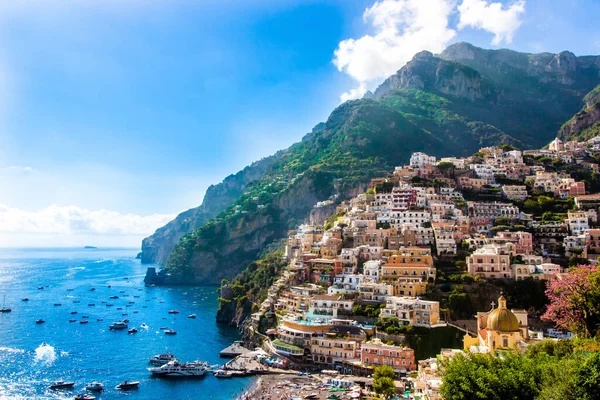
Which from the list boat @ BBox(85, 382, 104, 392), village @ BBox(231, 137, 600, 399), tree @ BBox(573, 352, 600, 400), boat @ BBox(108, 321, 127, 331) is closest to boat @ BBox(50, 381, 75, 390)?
boat @ BBox(85, 382, 104, 392)

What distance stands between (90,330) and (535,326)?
7642 centimetres

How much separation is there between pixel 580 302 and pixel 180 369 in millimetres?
47452

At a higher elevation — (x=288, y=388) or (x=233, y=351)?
(x=288, y=388)

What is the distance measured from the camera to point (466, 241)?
76312mm

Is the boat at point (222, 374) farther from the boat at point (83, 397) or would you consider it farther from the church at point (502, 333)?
the church at point (502, 333)

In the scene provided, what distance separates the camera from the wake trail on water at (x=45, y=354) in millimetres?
66938

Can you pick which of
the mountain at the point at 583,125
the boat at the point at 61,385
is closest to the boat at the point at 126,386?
the boat at the point at 61,385

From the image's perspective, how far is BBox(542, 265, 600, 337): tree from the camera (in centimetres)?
3547

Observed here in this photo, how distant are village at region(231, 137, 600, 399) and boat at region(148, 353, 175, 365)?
1387 centimetres

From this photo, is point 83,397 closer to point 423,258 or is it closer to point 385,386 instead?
point 385,386

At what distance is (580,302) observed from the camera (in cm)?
3603

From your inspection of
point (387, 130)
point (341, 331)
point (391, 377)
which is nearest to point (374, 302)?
point (341, 331)

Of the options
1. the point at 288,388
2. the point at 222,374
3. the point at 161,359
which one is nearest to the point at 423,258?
the point at 288,388

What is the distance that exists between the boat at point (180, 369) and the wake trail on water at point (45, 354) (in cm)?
1677
